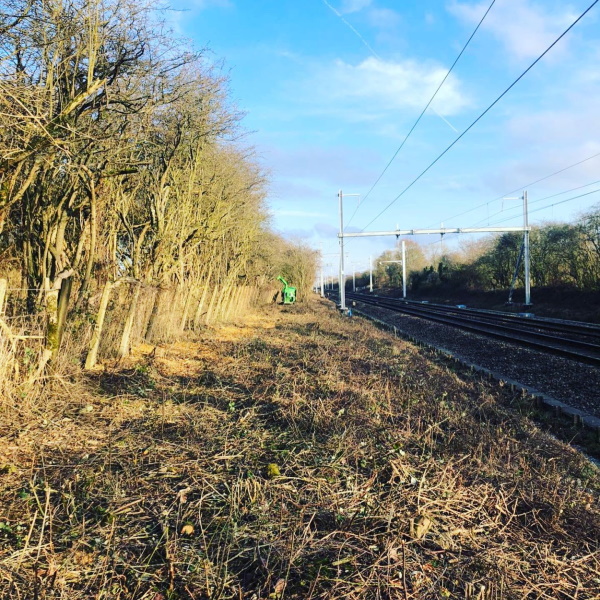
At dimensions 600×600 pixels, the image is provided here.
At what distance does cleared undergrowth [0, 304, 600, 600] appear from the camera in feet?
8.76

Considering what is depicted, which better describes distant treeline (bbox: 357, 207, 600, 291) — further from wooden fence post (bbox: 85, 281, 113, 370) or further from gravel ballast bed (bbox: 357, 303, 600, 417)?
wooden fence post (bbox: 85, 281, 113, 370)

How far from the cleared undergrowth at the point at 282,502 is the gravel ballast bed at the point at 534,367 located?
12.0ft

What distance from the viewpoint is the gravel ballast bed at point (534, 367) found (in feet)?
30.4

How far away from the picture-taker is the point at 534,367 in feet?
39.0

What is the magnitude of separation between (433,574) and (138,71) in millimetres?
7340

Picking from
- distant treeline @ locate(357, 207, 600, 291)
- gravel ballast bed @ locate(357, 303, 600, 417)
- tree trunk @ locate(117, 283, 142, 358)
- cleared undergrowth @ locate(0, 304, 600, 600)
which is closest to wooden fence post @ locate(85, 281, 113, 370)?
tree trunk @ locate(117, 283, 142, 358)

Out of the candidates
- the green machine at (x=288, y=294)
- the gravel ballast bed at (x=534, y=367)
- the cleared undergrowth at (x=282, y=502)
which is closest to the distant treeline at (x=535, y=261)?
the gravel ballast bed at (x=534, y=367)

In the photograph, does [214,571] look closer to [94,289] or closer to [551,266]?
[94,289]

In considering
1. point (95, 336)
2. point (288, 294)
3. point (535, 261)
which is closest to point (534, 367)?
point (95, 336)

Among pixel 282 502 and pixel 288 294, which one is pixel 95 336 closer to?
pixel 282 502

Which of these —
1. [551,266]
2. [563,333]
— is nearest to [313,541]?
[563,333]

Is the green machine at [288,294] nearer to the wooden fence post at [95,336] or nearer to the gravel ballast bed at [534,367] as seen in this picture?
the gravel ballast bed at [534,367]

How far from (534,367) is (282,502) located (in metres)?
10.4

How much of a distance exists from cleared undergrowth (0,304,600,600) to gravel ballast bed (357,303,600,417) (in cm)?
367
